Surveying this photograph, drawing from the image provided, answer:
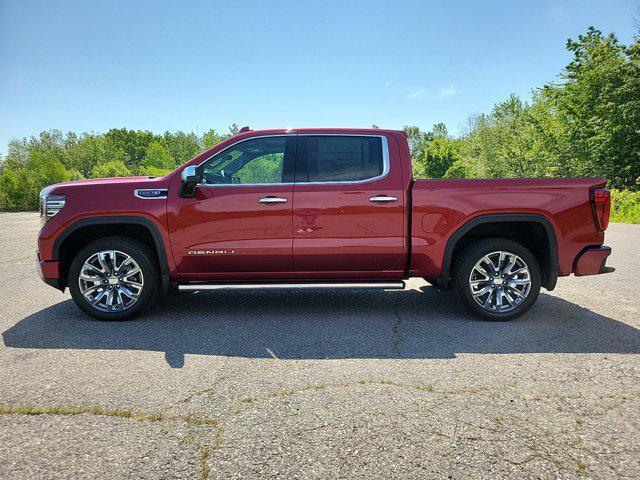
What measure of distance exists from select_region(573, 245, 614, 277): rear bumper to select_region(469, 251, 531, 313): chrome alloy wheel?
1.77 feet

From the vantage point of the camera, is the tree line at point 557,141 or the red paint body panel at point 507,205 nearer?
the red paint body panel at point 507,205

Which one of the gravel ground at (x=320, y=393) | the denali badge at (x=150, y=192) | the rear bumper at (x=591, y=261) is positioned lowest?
the gravel ground at (x=320, y=393)

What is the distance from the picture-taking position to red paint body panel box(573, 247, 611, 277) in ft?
14.6

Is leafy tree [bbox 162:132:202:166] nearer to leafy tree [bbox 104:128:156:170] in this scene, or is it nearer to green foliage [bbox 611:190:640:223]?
leafy tree [bbox 104:128:156:170]

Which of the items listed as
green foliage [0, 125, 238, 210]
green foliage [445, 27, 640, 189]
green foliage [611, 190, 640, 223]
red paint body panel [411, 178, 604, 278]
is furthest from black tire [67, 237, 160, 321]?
green foliage [0, 125, 238, 210]

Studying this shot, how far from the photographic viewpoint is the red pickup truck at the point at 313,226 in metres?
4.46

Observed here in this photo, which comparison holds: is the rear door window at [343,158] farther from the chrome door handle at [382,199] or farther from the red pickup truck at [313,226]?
the chrome door handle at [382,199]

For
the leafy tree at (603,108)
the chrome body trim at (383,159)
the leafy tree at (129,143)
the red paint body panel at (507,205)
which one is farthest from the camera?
the leafy tree at (129,143)

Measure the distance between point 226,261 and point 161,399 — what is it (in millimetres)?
1922

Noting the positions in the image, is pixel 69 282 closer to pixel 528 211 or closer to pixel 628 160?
pixel 528 211

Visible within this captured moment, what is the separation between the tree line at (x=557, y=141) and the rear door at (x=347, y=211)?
592 inches

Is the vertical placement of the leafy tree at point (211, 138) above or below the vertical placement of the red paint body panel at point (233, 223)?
above

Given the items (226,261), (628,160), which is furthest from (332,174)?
(628,160)

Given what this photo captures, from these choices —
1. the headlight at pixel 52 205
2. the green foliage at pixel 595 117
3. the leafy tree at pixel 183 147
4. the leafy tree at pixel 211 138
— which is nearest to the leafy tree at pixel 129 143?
the leafy tree at pixel 183 147
